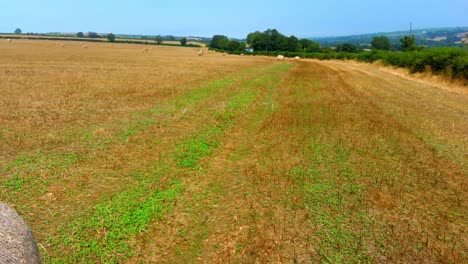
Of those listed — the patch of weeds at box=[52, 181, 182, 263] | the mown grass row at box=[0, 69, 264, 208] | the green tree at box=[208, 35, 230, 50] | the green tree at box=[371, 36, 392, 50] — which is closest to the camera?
the patch of weeds at box=[52, 181, 182, 263]

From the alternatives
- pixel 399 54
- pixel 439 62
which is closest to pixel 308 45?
pixel 399 54

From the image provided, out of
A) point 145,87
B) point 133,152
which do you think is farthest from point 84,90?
point 133,152

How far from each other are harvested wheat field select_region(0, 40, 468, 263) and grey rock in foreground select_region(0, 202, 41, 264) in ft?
3.77

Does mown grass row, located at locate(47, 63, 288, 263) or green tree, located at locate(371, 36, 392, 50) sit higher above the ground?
green tree, located at locate(371, 36, 392, 50)

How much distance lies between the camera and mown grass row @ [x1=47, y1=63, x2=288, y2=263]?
5.48 meters

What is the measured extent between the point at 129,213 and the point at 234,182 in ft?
9.10

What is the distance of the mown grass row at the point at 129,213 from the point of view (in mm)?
5480

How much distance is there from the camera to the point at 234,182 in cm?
844

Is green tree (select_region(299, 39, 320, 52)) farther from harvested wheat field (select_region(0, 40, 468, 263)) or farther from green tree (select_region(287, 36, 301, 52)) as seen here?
harvested wheat field (select_region(0, 40, 468, 263))

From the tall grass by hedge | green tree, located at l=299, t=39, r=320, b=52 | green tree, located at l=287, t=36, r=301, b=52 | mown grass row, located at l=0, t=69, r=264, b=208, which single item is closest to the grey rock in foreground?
mown grass row, located at l=0, t=69, r=264, b=208

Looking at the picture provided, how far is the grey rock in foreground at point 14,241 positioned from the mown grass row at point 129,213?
3.66 feet

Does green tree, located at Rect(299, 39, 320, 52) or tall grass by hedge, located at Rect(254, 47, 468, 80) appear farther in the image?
green tree, located at Rect(299, 39, 320, 52)

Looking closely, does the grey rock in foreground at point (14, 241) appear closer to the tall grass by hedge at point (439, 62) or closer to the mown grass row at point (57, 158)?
the mown grass row at point (57, 158)

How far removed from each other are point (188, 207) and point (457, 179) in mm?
7128
